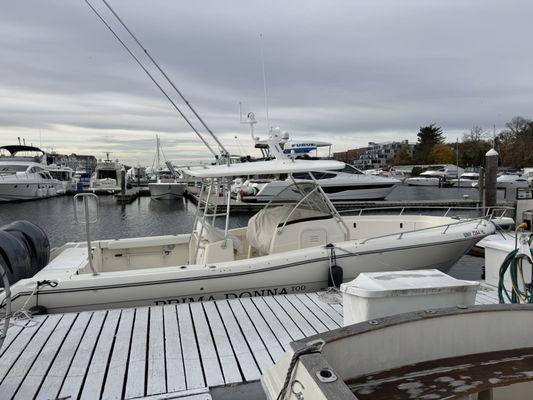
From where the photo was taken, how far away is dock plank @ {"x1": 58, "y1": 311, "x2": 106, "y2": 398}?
295 cm

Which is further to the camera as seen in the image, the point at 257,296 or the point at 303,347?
the point at 257,296

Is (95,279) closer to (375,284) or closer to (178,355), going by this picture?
(178,355)

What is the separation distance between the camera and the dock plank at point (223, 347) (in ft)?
10.2

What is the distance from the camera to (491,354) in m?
2.55

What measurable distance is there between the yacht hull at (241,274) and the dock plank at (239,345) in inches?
22.0

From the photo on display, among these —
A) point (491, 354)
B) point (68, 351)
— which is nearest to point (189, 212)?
point (68, 351)

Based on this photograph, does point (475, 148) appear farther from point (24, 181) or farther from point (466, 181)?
point (24, 181)

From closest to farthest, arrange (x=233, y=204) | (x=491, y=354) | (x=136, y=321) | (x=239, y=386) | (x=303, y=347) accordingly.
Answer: (x=303, y=347) → (x=491, y=354) → (x=239, y=386) → (x=136, y=321) → (x=233, y=204)

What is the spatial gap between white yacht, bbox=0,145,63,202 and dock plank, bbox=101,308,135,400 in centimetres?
3212

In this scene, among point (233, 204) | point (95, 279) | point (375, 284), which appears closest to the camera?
point (375, 284)

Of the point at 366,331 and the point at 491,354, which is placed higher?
the point at 366,331

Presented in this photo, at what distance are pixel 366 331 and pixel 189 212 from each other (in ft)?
78.9

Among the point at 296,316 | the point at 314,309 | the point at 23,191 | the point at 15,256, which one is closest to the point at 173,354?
the point at 296,316

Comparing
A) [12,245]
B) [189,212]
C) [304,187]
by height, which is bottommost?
[189,212]
